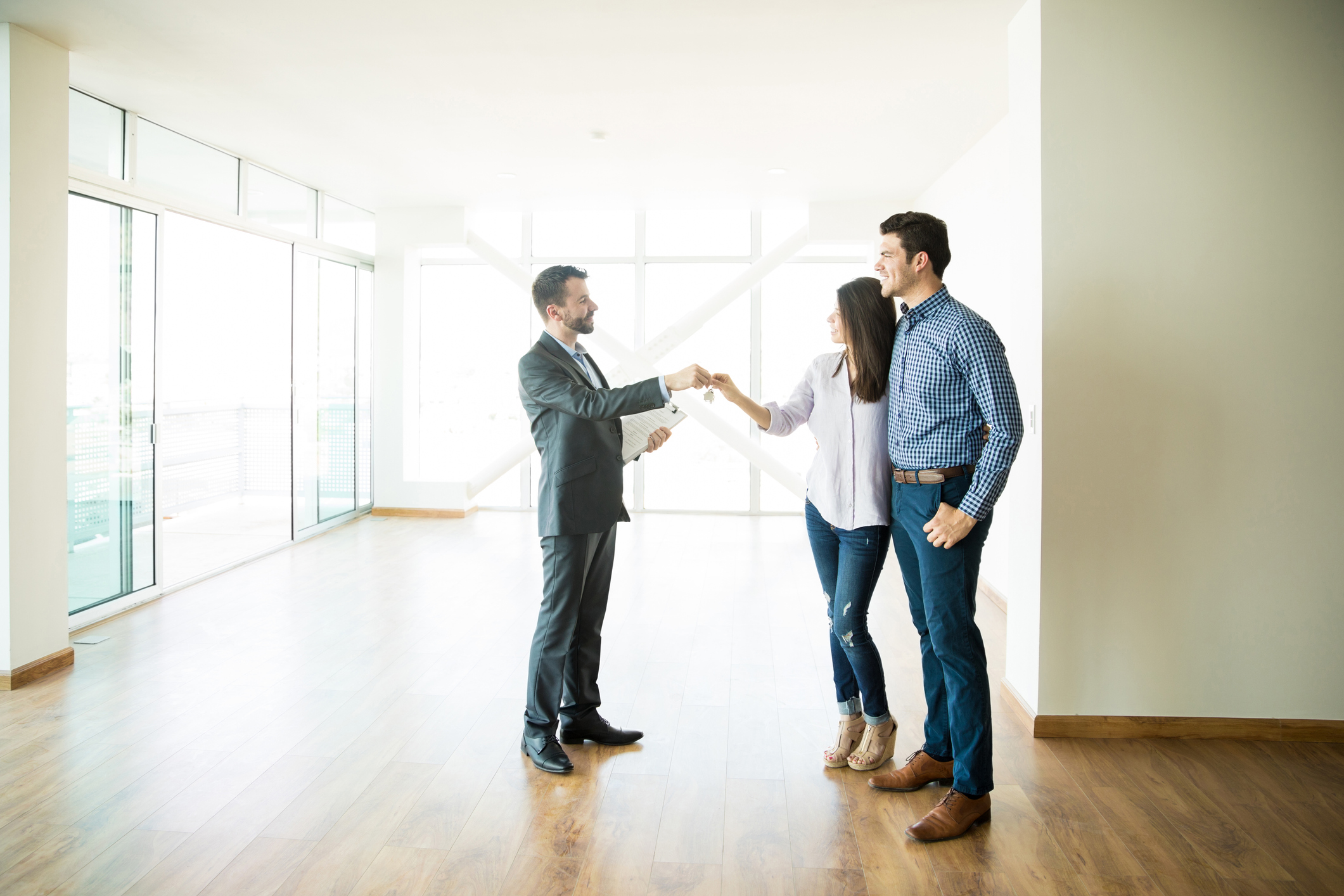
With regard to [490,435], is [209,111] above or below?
above

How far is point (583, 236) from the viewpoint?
8133 mm

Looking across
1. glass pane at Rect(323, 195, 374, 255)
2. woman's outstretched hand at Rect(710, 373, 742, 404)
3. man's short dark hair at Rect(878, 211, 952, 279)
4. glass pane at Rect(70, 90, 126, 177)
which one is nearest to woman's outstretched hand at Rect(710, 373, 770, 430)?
woman's outstretched hand at Rect(710, 373, 742, 404)

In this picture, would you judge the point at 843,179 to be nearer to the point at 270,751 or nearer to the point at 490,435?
the point at 490,435

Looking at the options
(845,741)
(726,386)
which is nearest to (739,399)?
(726,386)

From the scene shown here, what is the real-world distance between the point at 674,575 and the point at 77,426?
11.5 feet

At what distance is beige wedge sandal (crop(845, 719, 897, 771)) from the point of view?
271 centimetres

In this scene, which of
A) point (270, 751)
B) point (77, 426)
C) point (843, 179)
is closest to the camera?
point (270, 751)

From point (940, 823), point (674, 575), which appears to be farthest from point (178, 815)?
point (674, 575)

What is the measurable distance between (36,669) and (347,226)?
15.7 ft

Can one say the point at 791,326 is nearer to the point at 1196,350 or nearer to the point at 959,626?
the point at 1196,350

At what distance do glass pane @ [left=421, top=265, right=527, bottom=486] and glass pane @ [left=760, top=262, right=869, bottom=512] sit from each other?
238 cm

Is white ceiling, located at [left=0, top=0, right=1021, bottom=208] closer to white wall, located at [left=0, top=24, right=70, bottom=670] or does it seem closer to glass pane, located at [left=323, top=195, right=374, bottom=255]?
white wall, located at [left=0, top=24, right=70, bottom=670]

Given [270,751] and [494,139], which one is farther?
[494,139]

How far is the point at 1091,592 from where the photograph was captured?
117 inches
